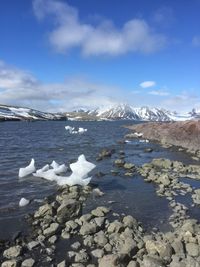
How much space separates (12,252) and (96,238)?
370 cm

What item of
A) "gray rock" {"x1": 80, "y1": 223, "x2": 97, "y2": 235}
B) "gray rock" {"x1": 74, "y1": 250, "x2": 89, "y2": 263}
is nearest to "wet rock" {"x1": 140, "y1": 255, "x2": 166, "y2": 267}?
"gray rock" {"x1": 74, "y1": 250, "x2": 89, "y2": 263}

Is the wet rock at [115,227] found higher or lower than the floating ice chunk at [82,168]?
lower

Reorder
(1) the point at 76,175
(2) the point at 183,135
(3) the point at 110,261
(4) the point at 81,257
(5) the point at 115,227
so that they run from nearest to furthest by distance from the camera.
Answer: (3) the point at 110,261 < (4) the point at 81,257 < (5) the point at 115,227 < (1) the point at 76,175 < (2) the point at 183,135

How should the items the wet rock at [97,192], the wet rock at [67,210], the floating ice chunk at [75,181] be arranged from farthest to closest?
the floating ice chunk at [75,181], the wet rock at [97,192], the wet rock at [67,210]

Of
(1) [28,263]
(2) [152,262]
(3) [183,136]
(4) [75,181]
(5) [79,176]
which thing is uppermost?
(3) [183,136]

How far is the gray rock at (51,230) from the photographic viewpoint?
50.0ft

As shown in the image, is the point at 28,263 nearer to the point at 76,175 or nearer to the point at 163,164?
the point at 76,175

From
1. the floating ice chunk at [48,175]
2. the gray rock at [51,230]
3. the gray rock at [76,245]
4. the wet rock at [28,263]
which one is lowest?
the wet rock at [28,263]

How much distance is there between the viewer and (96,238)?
1459 centimetres

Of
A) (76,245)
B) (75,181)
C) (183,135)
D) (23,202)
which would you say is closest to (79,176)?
(75,181)

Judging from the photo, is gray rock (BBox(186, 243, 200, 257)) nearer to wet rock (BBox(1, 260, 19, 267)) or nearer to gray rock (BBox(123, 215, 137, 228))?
gray rock (BBox(123, 215, 137, 228))

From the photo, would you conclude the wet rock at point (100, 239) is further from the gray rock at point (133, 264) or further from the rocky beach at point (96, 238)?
the gray rock at point (133, 264)

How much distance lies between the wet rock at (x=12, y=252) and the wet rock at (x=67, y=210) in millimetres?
3427

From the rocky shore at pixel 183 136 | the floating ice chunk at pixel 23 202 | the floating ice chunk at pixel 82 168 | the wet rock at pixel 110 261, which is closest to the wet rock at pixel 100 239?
the wet rock at pixel 110 261
